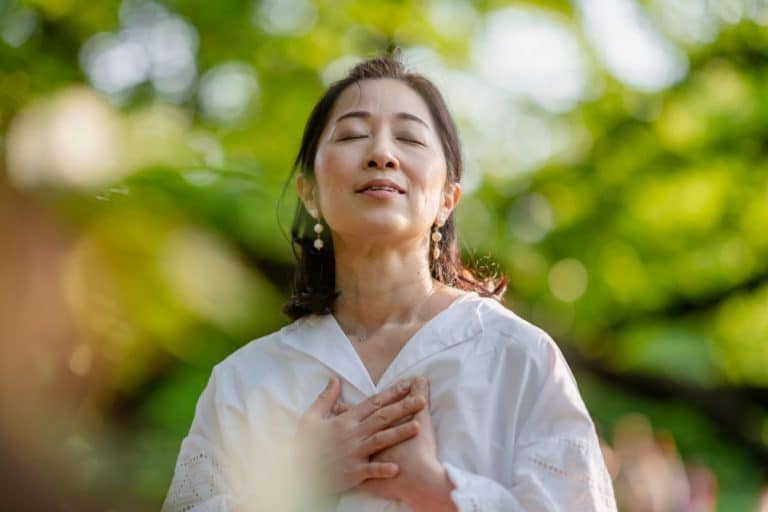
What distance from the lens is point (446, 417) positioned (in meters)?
1.83

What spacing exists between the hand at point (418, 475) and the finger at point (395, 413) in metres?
0.01

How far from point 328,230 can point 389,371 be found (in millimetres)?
405

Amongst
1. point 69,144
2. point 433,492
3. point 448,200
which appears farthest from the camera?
point 448,200

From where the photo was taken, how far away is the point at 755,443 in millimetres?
7105

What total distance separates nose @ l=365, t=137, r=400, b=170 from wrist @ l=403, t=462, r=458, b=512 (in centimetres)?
54

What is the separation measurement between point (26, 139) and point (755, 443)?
7159 millimetres

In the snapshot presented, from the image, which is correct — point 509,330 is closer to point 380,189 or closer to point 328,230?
point 380,189

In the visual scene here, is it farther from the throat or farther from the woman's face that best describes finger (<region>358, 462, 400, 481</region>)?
the woman's face

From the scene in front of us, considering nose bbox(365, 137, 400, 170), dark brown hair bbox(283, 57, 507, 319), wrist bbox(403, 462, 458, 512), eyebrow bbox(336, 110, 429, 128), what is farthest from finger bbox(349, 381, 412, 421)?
eyebrow bbox(336, 110, 429, 128)

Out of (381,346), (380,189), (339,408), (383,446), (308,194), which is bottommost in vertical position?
(383,446)

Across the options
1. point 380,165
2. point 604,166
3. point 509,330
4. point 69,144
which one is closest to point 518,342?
point 509,330

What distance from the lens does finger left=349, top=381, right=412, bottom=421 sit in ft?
6.10

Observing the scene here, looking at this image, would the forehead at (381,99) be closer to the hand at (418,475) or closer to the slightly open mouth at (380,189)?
the slightly open mouth at (380,189)

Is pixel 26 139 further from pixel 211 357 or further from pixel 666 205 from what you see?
pixel 666 205
